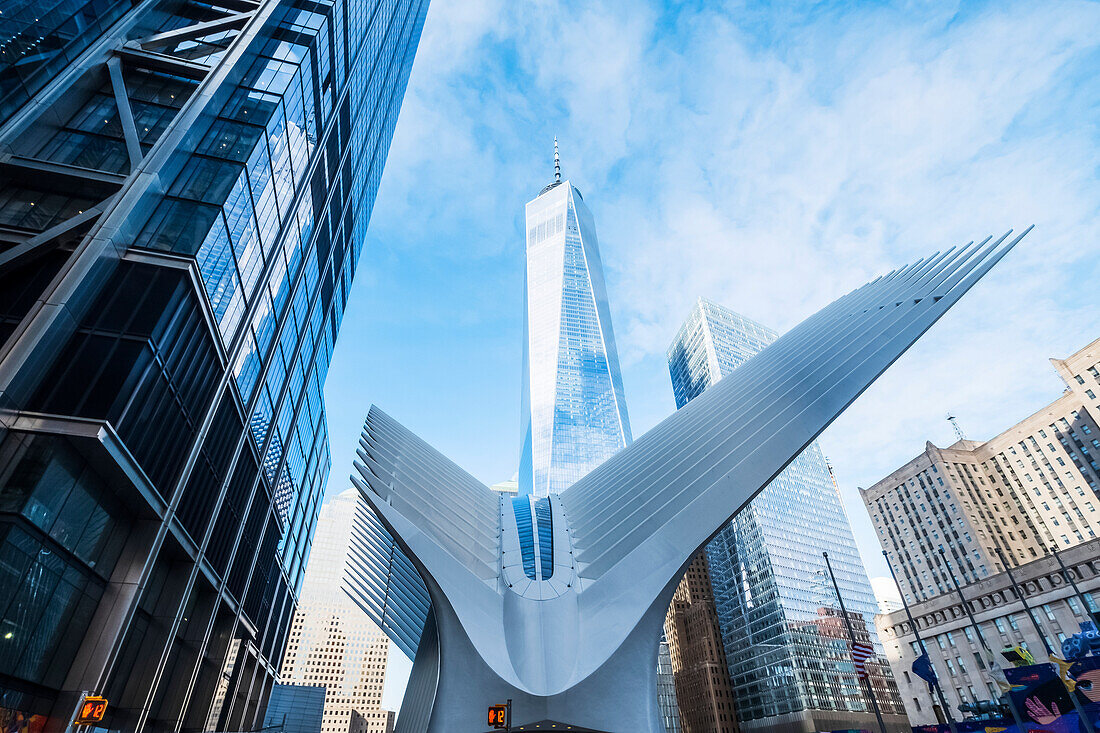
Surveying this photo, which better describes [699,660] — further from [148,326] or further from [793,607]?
[148,326]

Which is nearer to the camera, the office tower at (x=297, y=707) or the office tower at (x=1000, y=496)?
the office tower at (x=1000, y=496)

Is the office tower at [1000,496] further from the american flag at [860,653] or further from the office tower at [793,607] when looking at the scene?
the american flag at [860,653]

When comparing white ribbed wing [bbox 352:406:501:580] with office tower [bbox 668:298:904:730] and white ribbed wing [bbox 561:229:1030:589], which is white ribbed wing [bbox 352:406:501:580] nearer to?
white ribbed wing [bbox 561:229:1030:589]

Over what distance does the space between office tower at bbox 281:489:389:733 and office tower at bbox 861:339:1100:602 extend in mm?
113542

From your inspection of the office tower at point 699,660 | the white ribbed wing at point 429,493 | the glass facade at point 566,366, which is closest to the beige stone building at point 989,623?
the office tower at point 699,660

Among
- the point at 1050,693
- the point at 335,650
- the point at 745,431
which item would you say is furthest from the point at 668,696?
the point at 1050,693

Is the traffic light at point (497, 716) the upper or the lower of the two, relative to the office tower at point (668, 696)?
A: lower

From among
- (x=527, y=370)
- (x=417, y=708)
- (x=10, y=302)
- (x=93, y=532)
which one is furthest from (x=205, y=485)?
(x=527, y=370)

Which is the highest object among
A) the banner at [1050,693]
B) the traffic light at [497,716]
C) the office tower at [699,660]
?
the office tower at [699,660]

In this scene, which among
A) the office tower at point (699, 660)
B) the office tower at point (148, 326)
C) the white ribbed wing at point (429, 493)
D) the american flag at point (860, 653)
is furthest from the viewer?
the office tower at point (699, 660)

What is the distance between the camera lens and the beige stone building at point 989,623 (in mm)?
57406

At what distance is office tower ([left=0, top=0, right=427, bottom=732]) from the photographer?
53.8 ft

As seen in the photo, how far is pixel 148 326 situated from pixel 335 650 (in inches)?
5719

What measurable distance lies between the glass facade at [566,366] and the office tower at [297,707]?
59.6 metres
